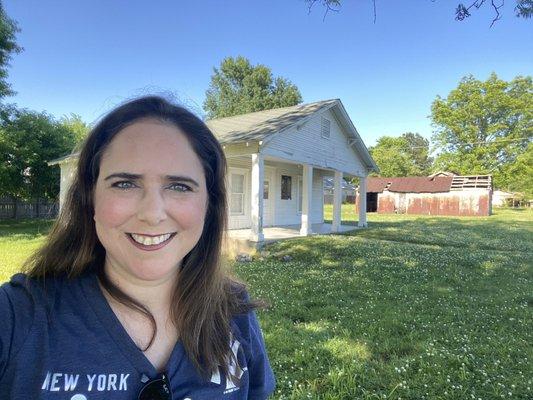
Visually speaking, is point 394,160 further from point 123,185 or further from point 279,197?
point 123,185

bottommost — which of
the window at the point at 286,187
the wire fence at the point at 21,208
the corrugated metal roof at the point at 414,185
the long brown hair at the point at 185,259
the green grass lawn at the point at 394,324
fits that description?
the green grass lawn at the point at 394,324

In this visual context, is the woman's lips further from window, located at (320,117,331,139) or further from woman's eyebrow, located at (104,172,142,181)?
window, located at (320,117,331,139)

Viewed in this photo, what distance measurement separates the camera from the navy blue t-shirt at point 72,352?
3.75ft

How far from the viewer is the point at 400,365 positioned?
402 centimetres

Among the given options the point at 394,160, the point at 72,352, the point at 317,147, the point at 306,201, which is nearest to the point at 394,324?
the point at 72,352

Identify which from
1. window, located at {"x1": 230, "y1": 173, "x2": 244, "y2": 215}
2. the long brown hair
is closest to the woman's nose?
the long brown hair

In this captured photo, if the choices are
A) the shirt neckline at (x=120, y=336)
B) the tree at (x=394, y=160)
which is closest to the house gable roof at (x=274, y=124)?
the shirt neckline at (x=120, y=336)

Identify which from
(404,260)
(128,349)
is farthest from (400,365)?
(404,260)

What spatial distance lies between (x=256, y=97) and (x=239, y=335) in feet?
171

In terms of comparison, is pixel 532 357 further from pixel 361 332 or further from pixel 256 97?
pixel 256 97

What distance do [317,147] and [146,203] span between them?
47.4 ft

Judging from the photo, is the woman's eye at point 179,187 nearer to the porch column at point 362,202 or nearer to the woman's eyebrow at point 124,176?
the woman's eyebrow at point 124,176

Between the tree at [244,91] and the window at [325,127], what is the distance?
35.6 metres

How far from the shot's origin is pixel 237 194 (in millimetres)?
15875
